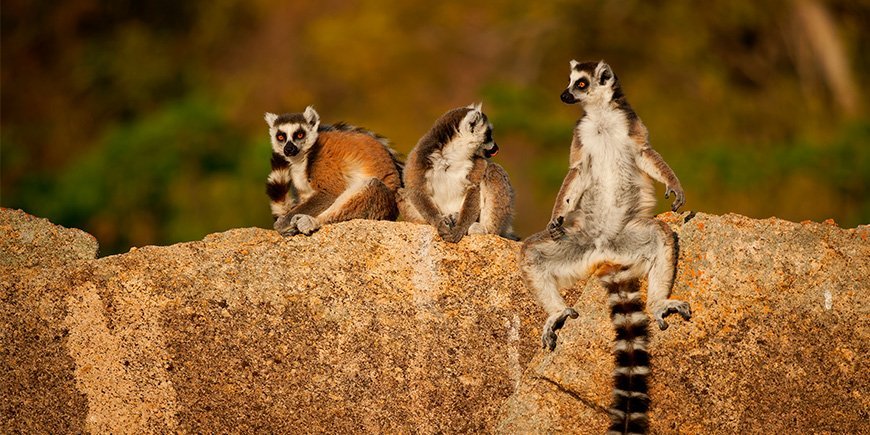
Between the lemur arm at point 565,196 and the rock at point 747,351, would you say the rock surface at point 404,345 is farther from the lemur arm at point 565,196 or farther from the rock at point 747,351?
the lemur arm at point 565,196

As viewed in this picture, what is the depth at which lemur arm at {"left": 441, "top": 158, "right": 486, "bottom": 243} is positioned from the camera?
664cm

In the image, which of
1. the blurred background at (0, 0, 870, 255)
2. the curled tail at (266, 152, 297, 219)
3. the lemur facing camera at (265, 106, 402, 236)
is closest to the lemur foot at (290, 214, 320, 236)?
the lemur facing camera at (265, 106, 402, 236)

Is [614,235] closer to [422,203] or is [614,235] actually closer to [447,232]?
[447,232]

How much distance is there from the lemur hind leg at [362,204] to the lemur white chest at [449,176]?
0.32m

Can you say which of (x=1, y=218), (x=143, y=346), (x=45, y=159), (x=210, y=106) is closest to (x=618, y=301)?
(x=143, y=346)

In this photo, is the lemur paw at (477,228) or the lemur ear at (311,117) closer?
the lemur paw at (477,228)

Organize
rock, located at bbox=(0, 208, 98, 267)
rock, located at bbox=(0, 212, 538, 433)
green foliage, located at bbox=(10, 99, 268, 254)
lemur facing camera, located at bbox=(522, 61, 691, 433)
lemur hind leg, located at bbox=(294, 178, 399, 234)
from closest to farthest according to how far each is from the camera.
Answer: lemur facing camera, located at bbox=(522, 61, 691, 433)
rock, located at bbox=(0, 212, 538, 433)
rock, located at bbox=(0, 208, 98, 267)
lemur hind leg, located at bbox=(294, 178, 399, 234)
green foliage, located at bbox=(10, 99, 268, 254)

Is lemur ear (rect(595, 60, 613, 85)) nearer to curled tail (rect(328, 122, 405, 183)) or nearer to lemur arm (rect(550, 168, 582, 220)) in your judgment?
lemur arm (rect(550, 168, 582, 220))

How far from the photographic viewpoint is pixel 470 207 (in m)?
7.11

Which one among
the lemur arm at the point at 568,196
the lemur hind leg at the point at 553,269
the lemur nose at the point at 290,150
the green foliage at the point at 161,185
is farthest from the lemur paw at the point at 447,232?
the green foliage at the point at 161,185

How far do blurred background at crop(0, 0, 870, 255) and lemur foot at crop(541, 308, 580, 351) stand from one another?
1415 centimetres

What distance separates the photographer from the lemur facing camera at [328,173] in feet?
24.0

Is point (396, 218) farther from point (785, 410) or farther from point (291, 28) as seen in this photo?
point (291, 28)

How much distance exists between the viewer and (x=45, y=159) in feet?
101
